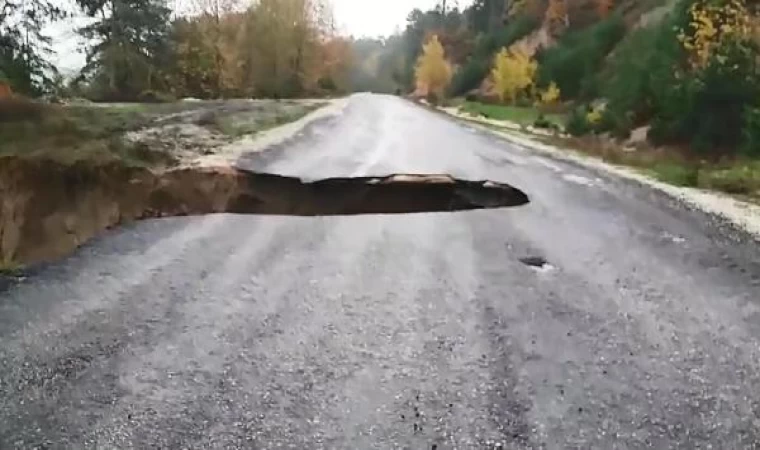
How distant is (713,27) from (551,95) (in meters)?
20.1

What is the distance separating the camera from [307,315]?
5.19 m

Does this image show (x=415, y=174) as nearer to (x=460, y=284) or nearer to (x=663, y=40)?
(x=460, y=284)

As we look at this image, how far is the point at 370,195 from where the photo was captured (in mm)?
10180

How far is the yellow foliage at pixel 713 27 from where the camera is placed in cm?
1609

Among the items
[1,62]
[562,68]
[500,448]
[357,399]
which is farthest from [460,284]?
[562,68]

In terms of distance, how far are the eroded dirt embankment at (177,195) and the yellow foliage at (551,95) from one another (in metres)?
27.5

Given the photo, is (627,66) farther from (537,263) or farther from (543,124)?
(537,263)

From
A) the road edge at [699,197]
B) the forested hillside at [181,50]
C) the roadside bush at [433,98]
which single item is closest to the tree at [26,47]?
the forested hillside at [181,50]

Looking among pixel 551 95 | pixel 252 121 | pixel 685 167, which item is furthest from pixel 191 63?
pixel 685 167

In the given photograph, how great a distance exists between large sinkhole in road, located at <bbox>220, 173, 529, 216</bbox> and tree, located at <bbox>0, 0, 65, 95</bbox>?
32.6 feet

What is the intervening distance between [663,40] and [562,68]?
19.5 m

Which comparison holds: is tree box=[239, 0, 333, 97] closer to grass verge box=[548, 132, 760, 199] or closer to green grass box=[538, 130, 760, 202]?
grass verge box=[548, 132, 760, 199]

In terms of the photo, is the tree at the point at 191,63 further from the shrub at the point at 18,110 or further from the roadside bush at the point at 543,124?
the shrub at the point at 18,110

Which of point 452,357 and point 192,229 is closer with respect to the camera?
point 452,357
